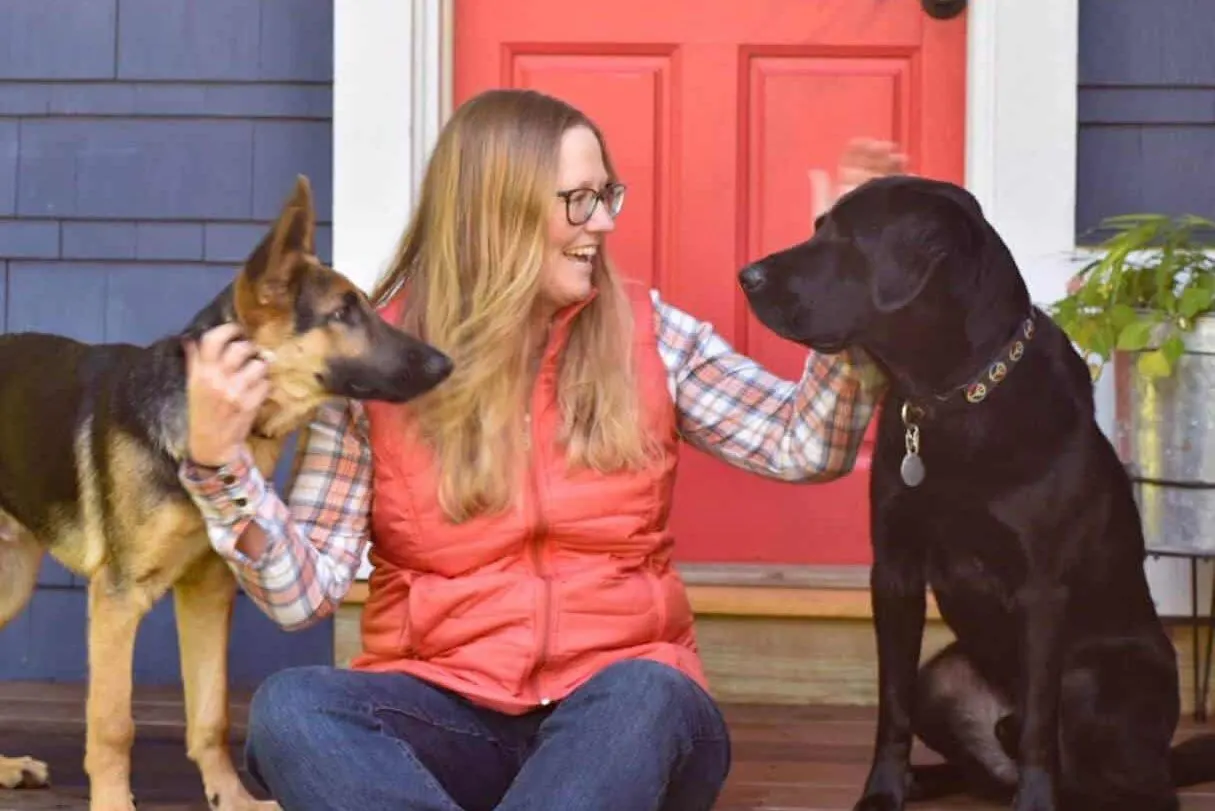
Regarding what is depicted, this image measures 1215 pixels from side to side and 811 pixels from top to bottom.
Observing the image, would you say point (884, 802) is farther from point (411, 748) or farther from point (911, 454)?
point (411, 748)

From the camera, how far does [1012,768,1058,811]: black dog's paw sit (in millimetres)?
2562

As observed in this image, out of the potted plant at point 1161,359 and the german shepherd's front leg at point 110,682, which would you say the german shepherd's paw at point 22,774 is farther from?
the potted plant at point 1161,359

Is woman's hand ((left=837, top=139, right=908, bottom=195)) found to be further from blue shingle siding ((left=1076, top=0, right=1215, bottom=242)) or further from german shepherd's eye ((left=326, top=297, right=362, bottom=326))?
blue shingle siding ((left=1076, top=0, right=1215, bottom=242))

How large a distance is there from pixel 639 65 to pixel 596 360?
1.61 m

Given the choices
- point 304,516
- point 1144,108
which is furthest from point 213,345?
point 1144,108

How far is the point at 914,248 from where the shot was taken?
8.28 ft

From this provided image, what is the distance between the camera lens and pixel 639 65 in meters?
4.06

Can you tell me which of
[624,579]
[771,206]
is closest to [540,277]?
[624,579]

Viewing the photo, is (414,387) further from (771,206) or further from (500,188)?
(771,206)

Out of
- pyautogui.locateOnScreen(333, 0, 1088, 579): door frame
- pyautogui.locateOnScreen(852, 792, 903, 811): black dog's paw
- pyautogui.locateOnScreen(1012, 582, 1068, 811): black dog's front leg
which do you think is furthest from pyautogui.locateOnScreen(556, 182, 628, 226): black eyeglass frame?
pyautogui.locateOnScreen(333, 0, 1088, 579): door frame

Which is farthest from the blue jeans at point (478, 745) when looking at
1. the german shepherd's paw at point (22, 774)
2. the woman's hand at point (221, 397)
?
the german shepherd's paw at point (22, 774)

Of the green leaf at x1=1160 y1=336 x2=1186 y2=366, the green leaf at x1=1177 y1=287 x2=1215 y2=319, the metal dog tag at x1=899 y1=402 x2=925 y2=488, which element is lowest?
the metal dog tag at x1=899 y1=402 x2=925 y2=488

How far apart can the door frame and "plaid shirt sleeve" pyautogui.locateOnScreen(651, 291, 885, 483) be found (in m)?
1.26

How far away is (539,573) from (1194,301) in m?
1.48
